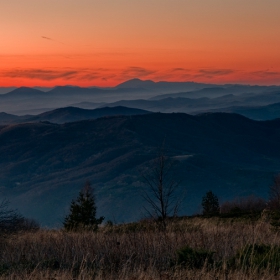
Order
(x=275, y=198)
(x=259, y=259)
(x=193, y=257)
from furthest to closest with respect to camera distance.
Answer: (x=275, y=198)
(x=193, y=257)
(x=259, y=259)

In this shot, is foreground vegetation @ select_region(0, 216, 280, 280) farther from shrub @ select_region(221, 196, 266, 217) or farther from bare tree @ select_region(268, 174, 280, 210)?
bare tree @ select_region(268, 174, 280, 210)

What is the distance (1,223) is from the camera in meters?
12.0

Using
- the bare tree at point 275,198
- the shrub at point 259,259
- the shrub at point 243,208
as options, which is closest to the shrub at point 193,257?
the shrub at point 259,259

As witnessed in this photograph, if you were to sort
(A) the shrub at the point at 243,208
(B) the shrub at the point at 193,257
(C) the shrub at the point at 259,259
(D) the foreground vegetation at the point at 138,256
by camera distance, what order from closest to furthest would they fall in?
(C) the shrub at the point at 259,259, (D) the foreground vegetation at the point at 138,256, (B) the shrub at the point at 193,257, (A) the shrub at the point at 243,208

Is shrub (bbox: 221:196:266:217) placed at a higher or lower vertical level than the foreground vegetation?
lower

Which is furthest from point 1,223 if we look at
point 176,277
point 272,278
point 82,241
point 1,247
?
point 272,278

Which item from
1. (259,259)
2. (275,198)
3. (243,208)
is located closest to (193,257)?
(259,259)

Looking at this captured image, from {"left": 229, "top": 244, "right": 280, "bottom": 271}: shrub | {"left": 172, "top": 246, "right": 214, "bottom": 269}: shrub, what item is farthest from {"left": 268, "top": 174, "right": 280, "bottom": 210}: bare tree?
{"left": 172, "top": 246, "right": 214, "bottom": 269}: shrub

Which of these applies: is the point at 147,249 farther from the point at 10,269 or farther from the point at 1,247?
the point at 1,247

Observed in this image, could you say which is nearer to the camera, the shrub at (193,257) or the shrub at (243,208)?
the shrub at (193,257)

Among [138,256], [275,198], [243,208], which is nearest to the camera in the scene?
[138,256]

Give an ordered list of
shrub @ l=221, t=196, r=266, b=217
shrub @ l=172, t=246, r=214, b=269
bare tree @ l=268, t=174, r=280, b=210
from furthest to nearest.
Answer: bare tree @ l=268, t=174, r=280, b=210
shrub @ l=221, t=196, r=266, b=217
shrub @ l=172, t=246, r=214, b=269

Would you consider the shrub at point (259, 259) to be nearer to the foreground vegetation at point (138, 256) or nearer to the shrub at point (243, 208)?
the foreground vegetation at point (138, 256)

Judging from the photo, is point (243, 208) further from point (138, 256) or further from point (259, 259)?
point (259, 259)
